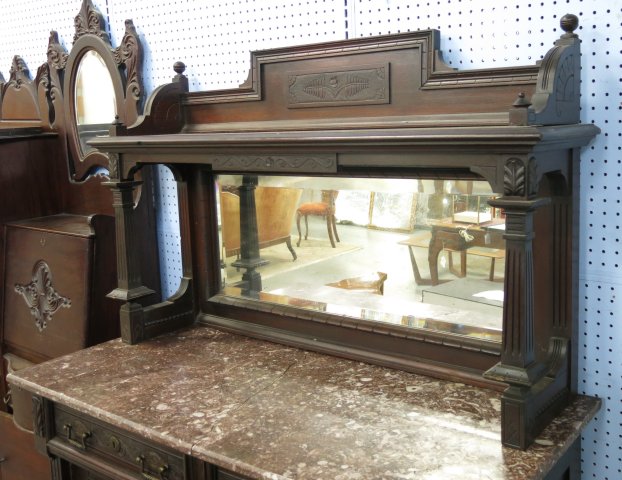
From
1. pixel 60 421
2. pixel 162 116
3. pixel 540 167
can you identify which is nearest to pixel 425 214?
pixel 540 167

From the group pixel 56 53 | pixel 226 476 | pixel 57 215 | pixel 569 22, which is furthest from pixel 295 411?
pixel 56 53

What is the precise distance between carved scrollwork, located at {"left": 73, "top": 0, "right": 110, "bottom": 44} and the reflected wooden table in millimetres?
1725

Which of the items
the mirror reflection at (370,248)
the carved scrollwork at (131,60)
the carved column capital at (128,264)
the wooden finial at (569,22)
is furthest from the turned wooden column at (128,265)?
the wooden finial at (569,22)

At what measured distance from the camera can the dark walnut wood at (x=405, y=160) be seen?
161cm

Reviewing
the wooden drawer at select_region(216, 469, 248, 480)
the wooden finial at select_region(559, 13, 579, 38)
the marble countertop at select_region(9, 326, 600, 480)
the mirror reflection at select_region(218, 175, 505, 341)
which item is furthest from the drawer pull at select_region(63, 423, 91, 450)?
the wooden finial at select_region(559, 13, 579, 38)

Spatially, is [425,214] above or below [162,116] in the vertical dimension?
below

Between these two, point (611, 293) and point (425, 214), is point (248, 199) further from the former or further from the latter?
point (611, 293)

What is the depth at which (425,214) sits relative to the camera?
82.4 inches

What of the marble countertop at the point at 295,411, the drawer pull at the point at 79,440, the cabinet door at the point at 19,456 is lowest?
the cabinet door at the point at 19,456

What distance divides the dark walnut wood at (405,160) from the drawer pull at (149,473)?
1.87 feet

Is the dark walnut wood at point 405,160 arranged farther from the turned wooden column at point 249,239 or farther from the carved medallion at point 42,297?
the carved medallion at point 42,297

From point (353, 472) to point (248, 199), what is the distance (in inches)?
48.2

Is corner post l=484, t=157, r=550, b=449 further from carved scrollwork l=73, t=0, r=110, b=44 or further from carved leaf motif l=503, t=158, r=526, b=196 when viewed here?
carved scrollwork l=73, t=0, r=110, b=44

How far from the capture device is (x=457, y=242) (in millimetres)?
2047
